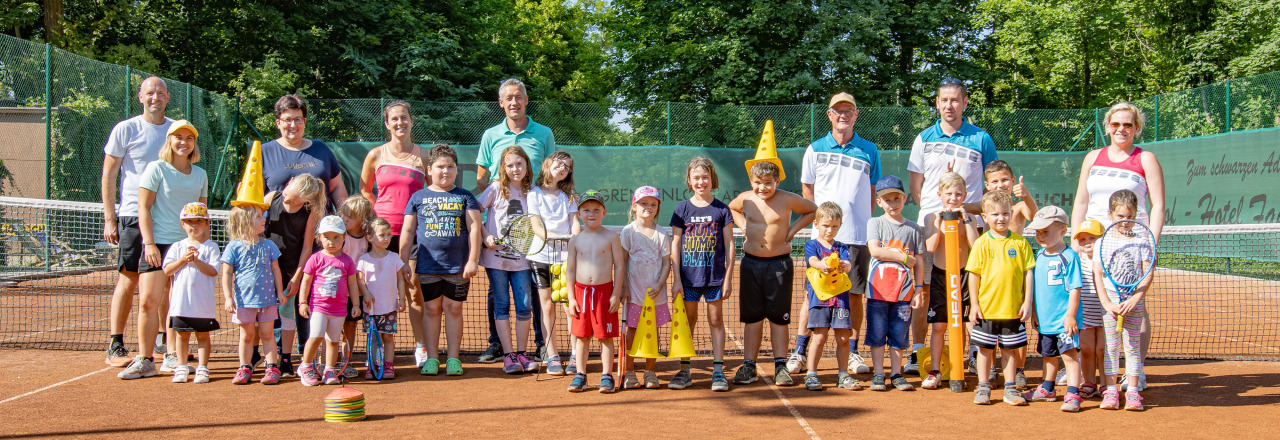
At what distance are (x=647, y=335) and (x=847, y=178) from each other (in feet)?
5.44

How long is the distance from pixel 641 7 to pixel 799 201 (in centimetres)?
1874

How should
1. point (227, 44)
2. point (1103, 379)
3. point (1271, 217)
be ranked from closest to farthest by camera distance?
point (1103, 379) → point (1271, 217) → point (227, 44)

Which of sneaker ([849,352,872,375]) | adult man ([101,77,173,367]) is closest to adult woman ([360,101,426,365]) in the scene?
adult man ([101,77,173,367])

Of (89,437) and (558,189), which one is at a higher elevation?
(558,189)

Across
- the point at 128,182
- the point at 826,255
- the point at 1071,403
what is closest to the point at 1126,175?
the point at 1071,403

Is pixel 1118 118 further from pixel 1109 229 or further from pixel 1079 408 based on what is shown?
pixel 1079 408

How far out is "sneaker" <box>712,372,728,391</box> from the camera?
4945mm

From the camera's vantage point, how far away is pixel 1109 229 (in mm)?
4512

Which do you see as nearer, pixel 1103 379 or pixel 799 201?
pixel 1103 379

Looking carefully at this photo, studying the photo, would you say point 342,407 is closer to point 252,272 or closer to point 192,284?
point 252,272

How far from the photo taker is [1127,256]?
456 cm

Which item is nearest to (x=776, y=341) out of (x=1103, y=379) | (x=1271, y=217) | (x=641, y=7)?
(x=1103, y=379)

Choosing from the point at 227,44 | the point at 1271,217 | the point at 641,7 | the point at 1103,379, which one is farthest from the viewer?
the point at 641,7

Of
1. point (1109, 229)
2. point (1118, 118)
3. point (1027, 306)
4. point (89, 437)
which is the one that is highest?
point (1118, 118)
